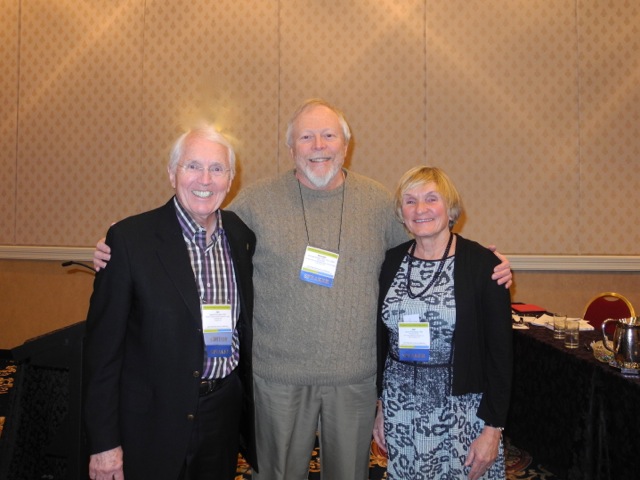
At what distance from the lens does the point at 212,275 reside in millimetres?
1656

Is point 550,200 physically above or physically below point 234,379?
above

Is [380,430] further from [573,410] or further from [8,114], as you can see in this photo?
[8,114]

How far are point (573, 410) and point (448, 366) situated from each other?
102 centimetres

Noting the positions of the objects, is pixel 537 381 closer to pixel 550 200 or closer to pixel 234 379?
pixel 234 379

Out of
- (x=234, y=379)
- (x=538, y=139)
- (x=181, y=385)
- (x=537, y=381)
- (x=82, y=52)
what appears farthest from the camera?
(x=82, y=52)

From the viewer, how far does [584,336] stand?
2756 millimetres

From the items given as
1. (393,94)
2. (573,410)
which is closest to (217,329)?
(573,410)

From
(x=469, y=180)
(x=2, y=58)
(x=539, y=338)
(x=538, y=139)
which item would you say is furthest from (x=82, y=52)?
(x=539, y=338)

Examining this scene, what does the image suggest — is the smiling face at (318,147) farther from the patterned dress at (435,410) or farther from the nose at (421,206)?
the patterned dress at (435,410)

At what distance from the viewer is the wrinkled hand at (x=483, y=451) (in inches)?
69.4

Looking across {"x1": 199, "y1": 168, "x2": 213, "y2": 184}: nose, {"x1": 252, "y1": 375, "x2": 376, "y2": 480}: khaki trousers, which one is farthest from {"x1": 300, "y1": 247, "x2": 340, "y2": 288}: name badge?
{"x1": 199, "y1": 168, "x2": 213, "y2": 184}: nose

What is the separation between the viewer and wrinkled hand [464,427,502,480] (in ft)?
5.79

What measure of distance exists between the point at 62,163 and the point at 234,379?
198 inches

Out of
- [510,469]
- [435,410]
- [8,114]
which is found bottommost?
[510,469]
